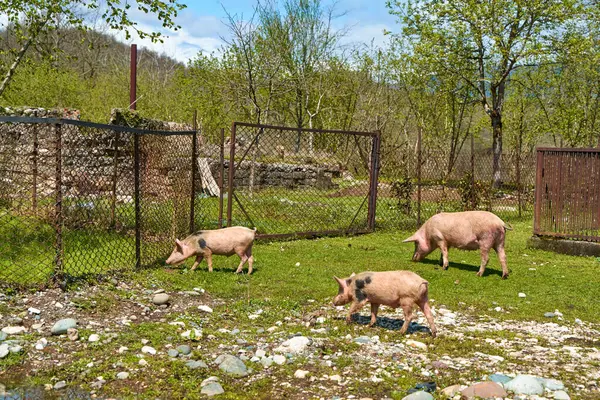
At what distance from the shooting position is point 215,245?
8.34 metres

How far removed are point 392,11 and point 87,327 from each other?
2268 cm

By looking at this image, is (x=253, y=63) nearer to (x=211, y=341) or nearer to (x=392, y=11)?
(x=392, y=11)

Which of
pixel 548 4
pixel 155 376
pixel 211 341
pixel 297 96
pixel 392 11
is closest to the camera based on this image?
pixel 155 376

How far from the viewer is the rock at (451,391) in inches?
174

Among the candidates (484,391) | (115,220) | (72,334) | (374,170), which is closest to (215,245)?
(115,220)

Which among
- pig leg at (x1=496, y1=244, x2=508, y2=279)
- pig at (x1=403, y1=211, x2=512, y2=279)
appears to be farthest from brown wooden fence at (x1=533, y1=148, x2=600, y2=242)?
pig leg at (x1=496, y1=244, x2=508, y2=279)

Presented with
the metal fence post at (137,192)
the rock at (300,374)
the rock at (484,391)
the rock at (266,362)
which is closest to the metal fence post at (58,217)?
the metal fence post at (137,192)

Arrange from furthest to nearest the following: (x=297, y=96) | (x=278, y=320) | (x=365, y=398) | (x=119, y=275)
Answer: (x=297, y=96)
(x=119, y=275)
(x=278, y=320)
(x=365, y=398)

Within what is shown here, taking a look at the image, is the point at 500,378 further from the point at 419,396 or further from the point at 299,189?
the point at 299,189

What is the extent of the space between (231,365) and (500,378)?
2.11 meters

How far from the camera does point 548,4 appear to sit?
22.9m

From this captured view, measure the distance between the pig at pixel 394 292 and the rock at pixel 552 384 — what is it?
1340 millimetres

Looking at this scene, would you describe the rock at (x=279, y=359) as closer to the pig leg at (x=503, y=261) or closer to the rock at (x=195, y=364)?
the rock at (x=195, y=364)

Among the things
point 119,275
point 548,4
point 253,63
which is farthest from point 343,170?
point 119,275
